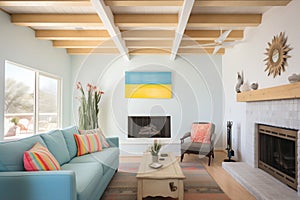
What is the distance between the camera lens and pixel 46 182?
192cm

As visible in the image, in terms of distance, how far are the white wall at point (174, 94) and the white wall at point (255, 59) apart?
1.15ft

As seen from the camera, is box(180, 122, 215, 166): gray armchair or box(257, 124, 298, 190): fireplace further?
box(180, 122, 215, 166): gray armchair

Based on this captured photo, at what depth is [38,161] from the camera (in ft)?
7.13

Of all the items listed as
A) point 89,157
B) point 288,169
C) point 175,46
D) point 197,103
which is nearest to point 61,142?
point 89,157

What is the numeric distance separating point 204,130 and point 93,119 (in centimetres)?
236

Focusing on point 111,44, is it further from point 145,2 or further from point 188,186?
point 188,186

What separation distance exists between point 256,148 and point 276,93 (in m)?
1.23

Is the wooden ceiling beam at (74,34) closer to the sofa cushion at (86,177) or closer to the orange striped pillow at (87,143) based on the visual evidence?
the orange striped pillow at (87,143)

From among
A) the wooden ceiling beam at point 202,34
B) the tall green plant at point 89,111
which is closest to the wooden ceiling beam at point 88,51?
the tall green plant at point 89,111

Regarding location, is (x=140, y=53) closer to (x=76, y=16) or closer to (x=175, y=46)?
(x=175, y=46)

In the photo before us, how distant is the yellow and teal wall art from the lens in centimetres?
564

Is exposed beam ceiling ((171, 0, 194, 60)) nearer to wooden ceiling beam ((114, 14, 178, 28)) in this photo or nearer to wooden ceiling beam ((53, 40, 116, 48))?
wooden ceiling beam ((114, 14, 178, 28))

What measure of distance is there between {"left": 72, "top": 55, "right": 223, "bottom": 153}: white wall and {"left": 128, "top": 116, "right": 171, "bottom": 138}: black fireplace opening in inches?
4.2

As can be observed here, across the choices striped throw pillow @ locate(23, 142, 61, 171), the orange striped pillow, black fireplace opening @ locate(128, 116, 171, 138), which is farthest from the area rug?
black fireplace opening @ locate(128, 116, 171, 138)
